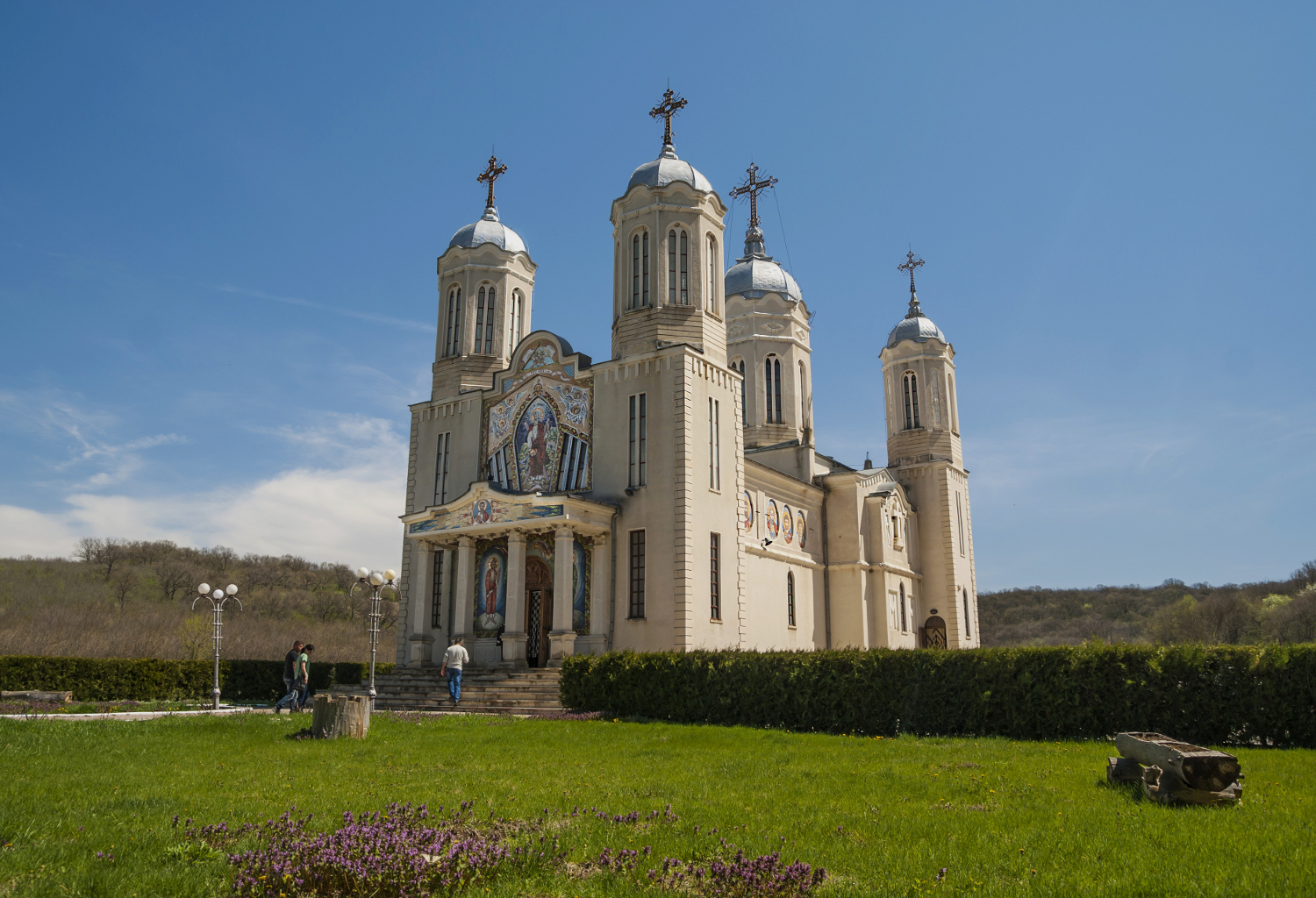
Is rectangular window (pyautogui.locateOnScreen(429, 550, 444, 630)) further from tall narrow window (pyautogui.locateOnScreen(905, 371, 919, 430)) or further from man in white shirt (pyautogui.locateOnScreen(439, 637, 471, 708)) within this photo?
tall narrow window (pyautogui.locateOnScreen(905, 371, 919, 430))

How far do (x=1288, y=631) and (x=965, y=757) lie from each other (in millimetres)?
53845

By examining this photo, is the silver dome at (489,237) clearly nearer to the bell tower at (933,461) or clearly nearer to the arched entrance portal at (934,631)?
the bell tower at (933,461)

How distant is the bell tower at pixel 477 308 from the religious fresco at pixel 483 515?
230 inches

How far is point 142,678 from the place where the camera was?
24.9 meters

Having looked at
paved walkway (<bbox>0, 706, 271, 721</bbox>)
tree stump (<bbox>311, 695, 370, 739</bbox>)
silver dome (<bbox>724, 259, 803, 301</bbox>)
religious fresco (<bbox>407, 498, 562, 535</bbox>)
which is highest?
silver dome (<bbox>724, 259, 803, 301</bbox>)

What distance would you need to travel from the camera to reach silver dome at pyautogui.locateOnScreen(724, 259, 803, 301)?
1570 inches

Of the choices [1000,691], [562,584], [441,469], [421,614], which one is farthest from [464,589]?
[1000,691]

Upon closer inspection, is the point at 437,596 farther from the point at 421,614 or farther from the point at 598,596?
the point at 598,596

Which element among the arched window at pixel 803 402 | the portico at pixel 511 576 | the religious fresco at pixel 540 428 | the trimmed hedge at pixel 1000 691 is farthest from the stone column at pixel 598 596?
the arched window at pixel 803 402

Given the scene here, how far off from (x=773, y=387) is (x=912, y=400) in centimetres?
796

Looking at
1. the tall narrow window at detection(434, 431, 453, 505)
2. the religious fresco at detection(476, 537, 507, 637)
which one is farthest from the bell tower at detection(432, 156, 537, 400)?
the religious fresco at detection(476, 537, 507, 637)

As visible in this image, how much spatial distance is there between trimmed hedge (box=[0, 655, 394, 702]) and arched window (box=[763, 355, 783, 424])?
18.8m

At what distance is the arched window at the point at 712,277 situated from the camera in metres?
27.3

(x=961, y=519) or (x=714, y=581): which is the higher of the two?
(x=961, y=519)
